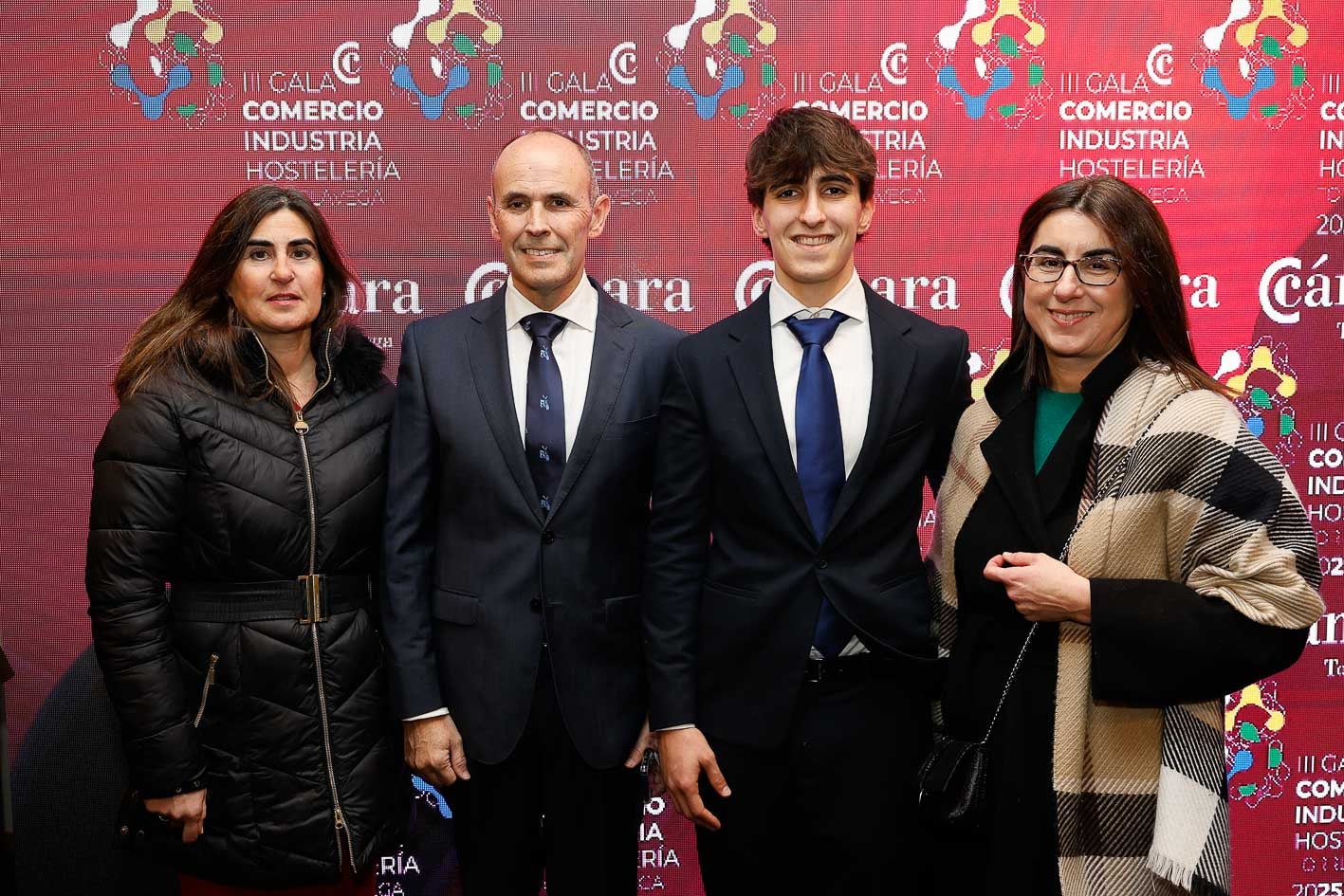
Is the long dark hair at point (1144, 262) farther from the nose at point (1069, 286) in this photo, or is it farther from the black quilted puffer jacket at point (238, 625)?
the black quilted puffer jacket at point (238, 625)

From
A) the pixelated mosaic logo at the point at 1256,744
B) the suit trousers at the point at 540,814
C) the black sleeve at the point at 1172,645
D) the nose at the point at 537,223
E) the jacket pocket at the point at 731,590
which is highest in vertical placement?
the nose at the point at 537,223

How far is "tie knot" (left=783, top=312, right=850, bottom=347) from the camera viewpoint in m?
2.27

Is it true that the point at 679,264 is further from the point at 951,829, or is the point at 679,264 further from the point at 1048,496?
the point at 951,829

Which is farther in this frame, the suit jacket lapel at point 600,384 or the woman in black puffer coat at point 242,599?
the suit jacket lapel at point 600,384

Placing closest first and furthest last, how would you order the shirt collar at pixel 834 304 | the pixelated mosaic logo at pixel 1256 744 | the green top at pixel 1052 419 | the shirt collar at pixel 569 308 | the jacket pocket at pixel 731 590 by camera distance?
1. the green top at pixel 1052 419
2. the jacket pocket at pixel 731 590
3. the shirt collar at pixel 834 304
4. the shirt collar at pixel 569 308
5. the pixelated mosaic logo at pixel 1256 744

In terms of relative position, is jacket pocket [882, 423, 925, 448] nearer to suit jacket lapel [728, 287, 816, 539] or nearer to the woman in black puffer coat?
suit jacket lapel [728, 287, 816, 539]

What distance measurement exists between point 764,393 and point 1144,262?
0.73 meters

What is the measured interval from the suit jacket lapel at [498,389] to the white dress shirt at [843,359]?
538mm

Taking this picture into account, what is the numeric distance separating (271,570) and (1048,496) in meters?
1.51

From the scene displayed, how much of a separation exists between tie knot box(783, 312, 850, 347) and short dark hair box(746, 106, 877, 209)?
26 cm

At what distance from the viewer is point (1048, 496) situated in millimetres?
2031

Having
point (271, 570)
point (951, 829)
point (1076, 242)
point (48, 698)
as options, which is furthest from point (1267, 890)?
point (48, 698)

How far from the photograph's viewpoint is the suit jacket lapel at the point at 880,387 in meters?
2.18

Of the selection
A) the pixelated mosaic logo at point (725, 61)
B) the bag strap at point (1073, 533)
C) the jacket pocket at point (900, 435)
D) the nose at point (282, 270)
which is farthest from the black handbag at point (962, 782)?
the pixelated mosaic logo at point (725, 61)
